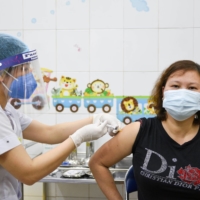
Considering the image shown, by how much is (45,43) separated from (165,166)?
1.71 metres

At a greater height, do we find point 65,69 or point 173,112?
point 65,69

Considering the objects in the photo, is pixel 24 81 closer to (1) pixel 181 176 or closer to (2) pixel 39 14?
(1) pixel 181 176

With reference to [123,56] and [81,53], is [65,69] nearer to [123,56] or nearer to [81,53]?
[81,53]

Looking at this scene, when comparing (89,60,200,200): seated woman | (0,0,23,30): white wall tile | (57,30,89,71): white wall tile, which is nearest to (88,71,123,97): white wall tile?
(57,30,89,71): white wall tile

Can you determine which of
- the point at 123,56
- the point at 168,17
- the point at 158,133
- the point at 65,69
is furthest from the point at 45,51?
the point at 158,133

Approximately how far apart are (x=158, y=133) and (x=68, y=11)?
161 cm

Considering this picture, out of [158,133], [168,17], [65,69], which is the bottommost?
[158,133]

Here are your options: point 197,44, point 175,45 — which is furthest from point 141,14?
point 197,44

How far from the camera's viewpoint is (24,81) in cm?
124

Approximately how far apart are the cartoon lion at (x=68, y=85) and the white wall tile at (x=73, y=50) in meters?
0.09

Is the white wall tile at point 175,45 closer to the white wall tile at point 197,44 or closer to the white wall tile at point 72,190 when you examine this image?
the white wall tile at point 197,44

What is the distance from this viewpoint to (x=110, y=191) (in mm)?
1498

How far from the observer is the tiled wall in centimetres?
249

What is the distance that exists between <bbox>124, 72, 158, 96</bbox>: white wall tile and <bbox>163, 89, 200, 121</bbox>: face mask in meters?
1.15
